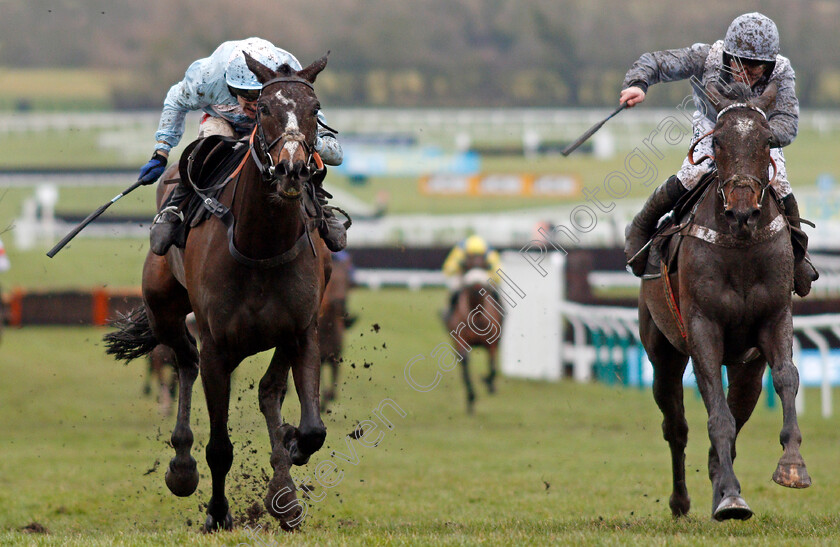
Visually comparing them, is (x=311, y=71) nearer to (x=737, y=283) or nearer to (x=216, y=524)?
(x=737, y=283)

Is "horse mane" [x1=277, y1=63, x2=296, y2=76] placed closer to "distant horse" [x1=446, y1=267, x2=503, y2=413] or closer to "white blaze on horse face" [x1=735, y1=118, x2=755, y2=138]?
"white blaze on horse face" [x1=735, y1=118, x2=755, y2=138]

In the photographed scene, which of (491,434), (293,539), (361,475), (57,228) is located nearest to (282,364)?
(293,539)

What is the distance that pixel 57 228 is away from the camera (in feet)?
93.3

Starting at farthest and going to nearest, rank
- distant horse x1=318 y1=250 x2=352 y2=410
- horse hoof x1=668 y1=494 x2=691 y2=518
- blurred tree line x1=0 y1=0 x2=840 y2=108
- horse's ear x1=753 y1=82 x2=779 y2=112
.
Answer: blurred tree line x1=0 y1=0 x2=840 y2=108 < distant horse x1=318 y1=250 x2=352 y2=410 < horse hoof x1=668 y1=494 x2=691 y2=518 < horse's ear x1=753 y1=82 x2=779 y2=112

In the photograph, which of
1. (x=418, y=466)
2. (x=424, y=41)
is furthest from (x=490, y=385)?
(x=424, y=41)

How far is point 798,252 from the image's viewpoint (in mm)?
5910

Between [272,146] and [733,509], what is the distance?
2509 mm

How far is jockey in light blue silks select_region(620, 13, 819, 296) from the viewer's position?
5.73 m

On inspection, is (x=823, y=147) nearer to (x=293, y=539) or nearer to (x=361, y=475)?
(x=361, y=475)

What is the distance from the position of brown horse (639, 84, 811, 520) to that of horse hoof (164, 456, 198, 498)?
2773mm

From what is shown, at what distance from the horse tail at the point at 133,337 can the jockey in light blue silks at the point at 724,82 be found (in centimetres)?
301

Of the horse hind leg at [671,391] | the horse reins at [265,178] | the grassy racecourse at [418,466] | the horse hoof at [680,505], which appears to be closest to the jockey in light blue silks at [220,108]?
Answer: the horse reins at [265,178]

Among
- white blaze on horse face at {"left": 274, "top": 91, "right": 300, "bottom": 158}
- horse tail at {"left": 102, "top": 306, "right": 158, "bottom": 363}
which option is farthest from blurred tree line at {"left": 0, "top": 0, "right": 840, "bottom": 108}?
white blaze on horse face at {"left": 274, "top": 91, "right": 300, "bottom": 158}

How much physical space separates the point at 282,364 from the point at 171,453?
14.4 feet
